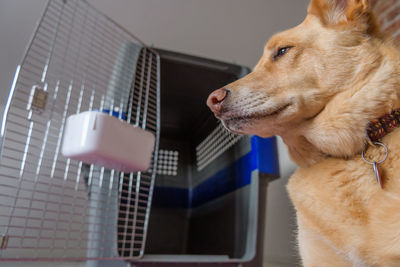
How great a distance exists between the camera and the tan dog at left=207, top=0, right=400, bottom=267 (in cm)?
57

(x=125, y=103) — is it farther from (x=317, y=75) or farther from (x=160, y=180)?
(x=317, y=75)

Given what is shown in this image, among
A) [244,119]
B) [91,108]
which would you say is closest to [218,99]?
[244,119]

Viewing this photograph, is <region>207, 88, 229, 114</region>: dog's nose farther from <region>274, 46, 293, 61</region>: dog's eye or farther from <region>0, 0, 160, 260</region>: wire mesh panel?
<region>0, 0, 160, 260</region>: wire mesh panel

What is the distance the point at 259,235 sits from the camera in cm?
112

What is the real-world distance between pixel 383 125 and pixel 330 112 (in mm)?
107

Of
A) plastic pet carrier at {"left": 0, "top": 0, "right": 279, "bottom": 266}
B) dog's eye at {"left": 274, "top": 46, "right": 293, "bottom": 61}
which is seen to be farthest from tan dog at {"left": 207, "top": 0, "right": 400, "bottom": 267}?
plastic pet carrier at {"left": 0, "top": 0, "right": 279, "bottom": 266}

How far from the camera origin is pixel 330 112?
26.4 inches

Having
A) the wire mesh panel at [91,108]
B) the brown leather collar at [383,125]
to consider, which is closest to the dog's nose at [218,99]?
the brown leather collar at [383,125]

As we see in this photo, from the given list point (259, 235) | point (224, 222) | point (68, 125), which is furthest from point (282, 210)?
point (68, 125)

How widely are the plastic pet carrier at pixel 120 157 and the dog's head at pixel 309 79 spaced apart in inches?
16.6

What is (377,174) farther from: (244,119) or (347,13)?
(347,13)

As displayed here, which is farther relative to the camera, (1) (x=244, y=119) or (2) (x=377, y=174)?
(1) (x=244, y=119)

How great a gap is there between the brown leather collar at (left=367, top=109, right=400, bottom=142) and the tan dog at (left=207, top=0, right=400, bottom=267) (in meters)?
0.01

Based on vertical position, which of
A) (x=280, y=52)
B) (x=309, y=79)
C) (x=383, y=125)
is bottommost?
(x=383, y=125)
